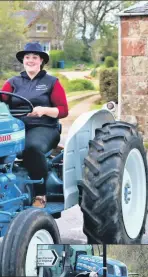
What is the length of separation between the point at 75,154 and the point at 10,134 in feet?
2.34

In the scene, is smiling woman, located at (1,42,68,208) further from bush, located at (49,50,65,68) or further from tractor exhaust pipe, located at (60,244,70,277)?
bush, located at (49,50,65,68)

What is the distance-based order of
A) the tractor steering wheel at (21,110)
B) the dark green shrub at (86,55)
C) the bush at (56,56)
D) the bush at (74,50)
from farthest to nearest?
1. the dark green shrub at (86,55)
2. the bush at (74,50)
3. the bush at (56,56)
4. the tractor steering wheel at (21,110)

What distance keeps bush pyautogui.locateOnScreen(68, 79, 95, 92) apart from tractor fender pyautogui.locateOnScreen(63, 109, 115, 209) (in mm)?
22068

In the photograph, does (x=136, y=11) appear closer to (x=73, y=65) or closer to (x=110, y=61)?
(x=110, y=61)

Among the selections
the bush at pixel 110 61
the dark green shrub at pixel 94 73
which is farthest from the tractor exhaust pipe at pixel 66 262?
the bush at pixel 110 61

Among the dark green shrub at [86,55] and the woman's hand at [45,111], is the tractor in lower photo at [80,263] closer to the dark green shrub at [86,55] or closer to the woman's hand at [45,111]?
the woman's hand at [45,111]

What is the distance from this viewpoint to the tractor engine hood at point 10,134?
5468 mm

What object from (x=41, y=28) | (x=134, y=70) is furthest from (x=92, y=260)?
(x=41, y=28)

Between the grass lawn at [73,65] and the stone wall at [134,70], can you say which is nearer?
the stone wall at [134,70]

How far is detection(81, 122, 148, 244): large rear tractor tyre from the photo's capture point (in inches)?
217

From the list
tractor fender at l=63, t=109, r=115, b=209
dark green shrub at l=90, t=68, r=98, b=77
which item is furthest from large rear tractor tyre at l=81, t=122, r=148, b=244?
dark green shrub at l=90, t=68, r=98, b=77

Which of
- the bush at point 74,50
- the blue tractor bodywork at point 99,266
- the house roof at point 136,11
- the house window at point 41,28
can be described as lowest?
the blue tractor bodywork at point 99,266

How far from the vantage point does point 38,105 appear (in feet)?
20.1

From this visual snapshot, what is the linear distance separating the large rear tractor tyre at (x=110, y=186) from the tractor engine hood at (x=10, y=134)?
19.3 inches
